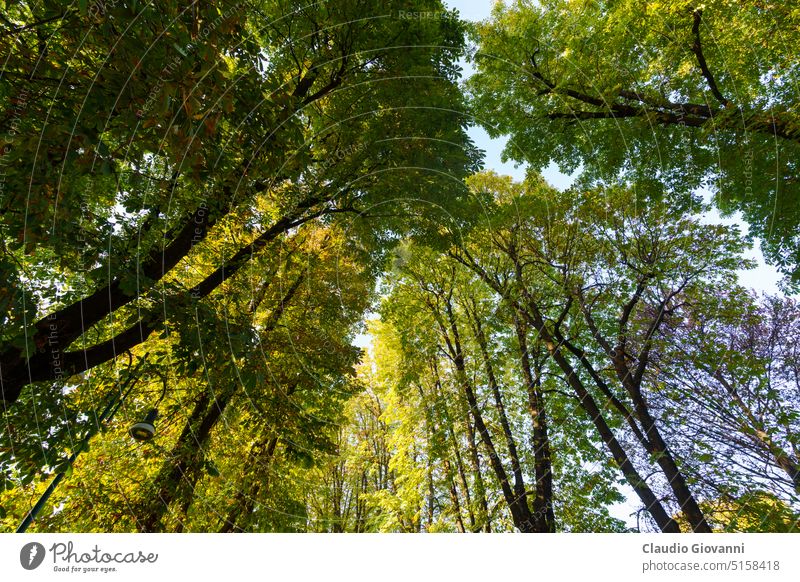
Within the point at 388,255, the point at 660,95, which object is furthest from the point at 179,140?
the point at 660,95

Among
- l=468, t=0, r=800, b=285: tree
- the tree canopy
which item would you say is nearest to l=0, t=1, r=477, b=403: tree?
the tree canopy

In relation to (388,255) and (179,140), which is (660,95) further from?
(179,140)

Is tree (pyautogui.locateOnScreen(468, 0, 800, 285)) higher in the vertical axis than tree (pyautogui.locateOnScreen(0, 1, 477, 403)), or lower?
higher

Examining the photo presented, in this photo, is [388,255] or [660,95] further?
[388,255]

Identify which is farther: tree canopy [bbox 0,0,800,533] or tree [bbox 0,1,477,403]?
tree canopy [bbox 0,0,800,533]

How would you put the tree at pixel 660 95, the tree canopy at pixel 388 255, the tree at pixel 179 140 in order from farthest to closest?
the tree at pixel 660 95, the tree canopy at pixel 388 255, the tree at pixel 179 140

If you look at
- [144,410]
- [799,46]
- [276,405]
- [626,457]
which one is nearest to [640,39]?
[799,46]

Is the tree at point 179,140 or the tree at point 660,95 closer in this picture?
the tree at point 179,140

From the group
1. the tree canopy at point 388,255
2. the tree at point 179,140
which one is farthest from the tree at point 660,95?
the tree at point 179,140

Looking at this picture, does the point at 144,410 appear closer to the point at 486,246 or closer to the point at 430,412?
the point at 430,412

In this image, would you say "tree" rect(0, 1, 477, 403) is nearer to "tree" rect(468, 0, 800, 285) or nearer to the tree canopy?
the tree canopy

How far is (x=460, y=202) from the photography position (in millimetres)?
8562

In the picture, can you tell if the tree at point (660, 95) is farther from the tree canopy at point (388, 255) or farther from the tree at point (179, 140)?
the tree at point (179, 140)
